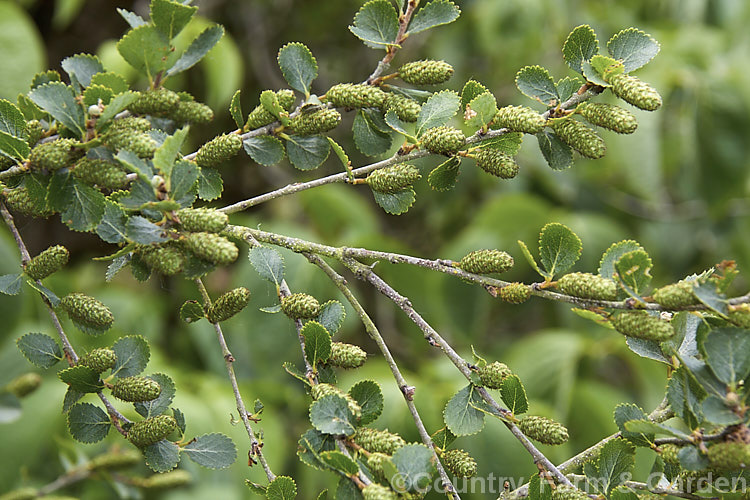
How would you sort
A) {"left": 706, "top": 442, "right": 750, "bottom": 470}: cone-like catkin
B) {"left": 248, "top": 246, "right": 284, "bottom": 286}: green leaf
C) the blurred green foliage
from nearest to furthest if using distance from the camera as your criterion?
{"left": 706, "top": 442, "right": 750, "bottom": 470}: cone-like catkin
{"left": 248, "top": 246, "right": 284, "bottom": 286}: green leaf
the blurred green foliage

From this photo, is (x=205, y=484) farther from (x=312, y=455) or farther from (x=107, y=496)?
(x=312, y=455)

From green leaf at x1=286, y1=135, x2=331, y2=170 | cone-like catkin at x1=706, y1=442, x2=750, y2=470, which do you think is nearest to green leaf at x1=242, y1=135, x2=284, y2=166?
green leaf at x1=286, y1=135, x2=331, y2=170

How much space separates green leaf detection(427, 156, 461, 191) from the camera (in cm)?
46

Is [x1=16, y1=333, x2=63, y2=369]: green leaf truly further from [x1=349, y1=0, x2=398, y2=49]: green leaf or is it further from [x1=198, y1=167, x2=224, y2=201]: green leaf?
[x1=349, y1=0, x2=398, y2=49]: green leaf

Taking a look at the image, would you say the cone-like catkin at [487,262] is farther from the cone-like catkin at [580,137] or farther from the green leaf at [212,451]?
the green leaf at [212,451]

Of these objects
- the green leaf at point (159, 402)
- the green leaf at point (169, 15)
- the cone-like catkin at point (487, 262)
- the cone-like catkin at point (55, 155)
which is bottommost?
the green leaf at point (159, 402)

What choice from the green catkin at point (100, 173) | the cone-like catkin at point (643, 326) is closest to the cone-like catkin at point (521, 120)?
the cone-like catkin at point (643, 326)

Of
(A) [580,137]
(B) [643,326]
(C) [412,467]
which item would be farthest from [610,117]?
(C) [412,467]

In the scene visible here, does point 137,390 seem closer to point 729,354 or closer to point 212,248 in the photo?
point 212,248

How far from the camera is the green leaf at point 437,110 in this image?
46 centimetres

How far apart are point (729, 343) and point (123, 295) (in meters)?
1.14

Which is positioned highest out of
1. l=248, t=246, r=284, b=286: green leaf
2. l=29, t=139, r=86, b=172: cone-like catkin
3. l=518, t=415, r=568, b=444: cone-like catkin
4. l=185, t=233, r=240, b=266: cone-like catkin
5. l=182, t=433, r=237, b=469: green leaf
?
l=29, t=139, r=86, b=172: cone-like catkin

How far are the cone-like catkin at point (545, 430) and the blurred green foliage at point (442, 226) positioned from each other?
0.49m

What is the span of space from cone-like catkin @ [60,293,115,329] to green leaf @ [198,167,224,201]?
0.31ft
